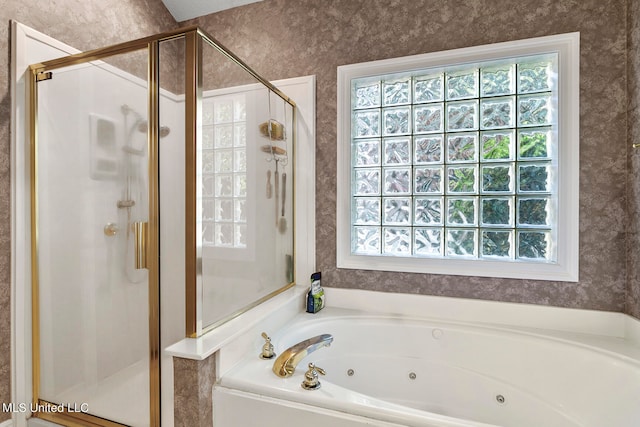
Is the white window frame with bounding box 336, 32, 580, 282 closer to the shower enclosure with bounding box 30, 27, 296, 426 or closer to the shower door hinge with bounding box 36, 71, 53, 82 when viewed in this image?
the shower enclosure with bounding box 30, 27, 296, 426

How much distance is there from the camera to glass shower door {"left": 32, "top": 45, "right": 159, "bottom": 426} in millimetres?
1369

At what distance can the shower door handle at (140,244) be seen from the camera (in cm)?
134

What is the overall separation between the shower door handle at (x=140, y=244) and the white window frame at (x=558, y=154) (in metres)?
1.12

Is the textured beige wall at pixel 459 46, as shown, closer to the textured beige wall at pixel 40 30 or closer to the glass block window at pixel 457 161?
the glass block window at pixel 457 161

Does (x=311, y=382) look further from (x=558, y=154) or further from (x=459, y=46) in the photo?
(x=459, y=46)

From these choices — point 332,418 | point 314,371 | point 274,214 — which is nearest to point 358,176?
point 274,214

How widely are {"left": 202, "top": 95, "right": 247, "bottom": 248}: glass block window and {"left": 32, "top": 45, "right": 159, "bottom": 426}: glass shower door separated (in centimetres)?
26

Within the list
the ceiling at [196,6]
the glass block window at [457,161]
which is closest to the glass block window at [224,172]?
the glass block window at [457,161]

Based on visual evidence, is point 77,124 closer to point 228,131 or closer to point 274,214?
point 228,131

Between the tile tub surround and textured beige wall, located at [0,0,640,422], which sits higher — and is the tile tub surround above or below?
below

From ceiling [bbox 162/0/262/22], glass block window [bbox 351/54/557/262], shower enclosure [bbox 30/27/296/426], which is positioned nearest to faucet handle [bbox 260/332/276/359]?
shower enclosure [bbox 30/27/296/426]

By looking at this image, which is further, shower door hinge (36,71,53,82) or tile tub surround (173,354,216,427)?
shower door hinge (36,71,53,82)

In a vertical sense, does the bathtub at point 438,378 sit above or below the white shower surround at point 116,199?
below

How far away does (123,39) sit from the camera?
2.04 metres
